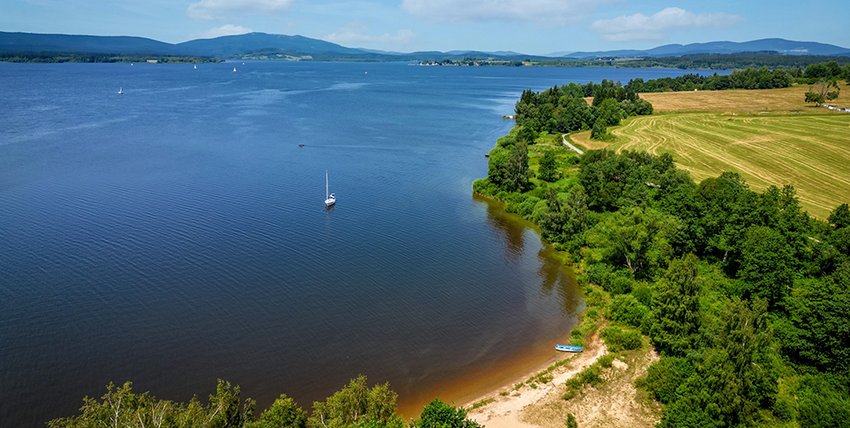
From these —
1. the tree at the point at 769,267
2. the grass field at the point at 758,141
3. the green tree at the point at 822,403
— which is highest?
the grass field at the point at 758,141

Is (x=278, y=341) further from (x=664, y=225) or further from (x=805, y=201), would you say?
(x=805, y=201)

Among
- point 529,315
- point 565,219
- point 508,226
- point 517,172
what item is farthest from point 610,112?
point 529,315

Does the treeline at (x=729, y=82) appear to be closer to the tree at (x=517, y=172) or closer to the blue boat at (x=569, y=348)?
the tree at (x=517, y=172)

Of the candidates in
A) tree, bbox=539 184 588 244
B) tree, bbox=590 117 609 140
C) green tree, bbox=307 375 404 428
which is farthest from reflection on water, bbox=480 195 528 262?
tree, bbox=590 117 609 140

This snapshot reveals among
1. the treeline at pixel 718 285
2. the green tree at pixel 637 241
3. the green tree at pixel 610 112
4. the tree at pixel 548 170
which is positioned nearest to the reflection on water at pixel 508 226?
the treeline at pixel 718 285

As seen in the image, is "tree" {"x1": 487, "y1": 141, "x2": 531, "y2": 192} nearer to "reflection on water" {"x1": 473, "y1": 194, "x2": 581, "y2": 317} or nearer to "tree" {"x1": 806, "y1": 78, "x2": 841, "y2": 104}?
"reflection on water" {"x1": 473, "y1": 194, "x2": 581, "y2": 317}

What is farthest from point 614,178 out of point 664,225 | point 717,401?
point 717,401

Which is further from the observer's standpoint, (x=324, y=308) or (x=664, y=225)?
(x=664, y=225)
